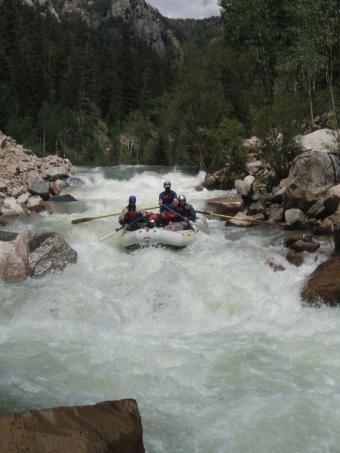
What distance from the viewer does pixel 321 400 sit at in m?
5.34

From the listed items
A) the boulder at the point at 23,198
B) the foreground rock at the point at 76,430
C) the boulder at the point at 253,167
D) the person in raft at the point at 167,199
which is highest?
the boulder at the point at 253,167

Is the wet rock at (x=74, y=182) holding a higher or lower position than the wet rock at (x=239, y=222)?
higher

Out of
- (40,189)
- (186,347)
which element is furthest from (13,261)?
(40,189)

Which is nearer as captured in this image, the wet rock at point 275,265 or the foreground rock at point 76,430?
the foreground rock at point 76,430

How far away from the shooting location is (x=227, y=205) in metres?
15.8

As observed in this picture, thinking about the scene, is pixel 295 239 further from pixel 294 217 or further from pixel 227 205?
pixel 227 205

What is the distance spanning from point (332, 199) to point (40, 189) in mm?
10925

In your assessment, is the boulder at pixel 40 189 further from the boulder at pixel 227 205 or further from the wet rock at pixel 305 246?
the wet rock at pixel 305 246

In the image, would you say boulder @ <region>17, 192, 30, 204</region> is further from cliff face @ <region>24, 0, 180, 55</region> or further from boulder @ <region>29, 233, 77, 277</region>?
cliff face @ <region>24, 0, 180, 55</region>

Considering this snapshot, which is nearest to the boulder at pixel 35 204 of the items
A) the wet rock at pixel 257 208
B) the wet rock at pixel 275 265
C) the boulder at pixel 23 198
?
the boulder at pixel 23 198

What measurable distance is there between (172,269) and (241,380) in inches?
143

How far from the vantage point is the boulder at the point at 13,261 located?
9453 mm

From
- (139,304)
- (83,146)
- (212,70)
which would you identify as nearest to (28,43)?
(83,146)

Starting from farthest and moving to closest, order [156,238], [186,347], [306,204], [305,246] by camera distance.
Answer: [306,204]
[156,238]
[305,246]
[186,347]
